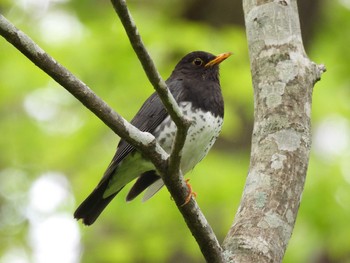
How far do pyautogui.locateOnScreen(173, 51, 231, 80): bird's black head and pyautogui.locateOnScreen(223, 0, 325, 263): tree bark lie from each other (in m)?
1.25

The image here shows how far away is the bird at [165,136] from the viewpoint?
5.09 metres

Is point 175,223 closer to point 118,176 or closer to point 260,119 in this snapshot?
point 118,176

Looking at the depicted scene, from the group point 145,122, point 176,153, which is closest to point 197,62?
point 145,122

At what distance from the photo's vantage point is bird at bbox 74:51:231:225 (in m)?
5.09

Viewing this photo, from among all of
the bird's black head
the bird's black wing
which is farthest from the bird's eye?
the bird's black wing

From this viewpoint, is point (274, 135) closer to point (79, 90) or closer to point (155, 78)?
point (155, 78)

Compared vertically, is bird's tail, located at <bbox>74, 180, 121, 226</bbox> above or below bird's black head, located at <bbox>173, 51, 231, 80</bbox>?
below

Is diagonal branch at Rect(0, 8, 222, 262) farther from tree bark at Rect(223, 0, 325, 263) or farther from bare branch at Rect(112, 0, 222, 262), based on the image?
tree bark at Rect(223, 0, 325, 263)

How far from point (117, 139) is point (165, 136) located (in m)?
3.27

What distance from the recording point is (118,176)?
5426 mm

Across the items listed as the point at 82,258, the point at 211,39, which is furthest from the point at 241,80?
the point at 82,258

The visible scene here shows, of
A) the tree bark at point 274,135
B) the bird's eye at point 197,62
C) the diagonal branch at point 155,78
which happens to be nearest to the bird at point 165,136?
the bird's eye at point 197,62

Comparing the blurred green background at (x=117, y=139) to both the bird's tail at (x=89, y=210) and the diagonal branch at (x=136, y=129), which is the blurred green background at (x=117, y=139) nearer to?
the bird's tail at (x=89, y=210)

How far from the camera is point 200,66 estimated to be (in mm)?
5836
